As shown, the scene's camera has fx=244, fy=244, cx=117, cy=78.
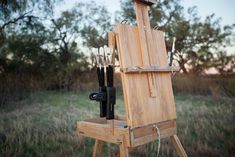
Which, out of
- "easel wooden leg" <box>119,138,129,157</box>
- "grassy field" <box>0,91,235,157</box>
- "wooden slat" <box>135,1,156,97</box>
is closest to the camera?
"easel wooden leg" <box>119,138,129,157</box>

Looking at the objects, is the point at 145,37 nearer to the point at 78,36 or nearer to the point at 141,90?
the point at 141,90

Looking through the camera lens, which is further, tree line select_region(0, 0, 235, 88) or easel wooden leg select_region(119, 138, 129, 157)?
tree line select_region(0, 0, 235, 88)

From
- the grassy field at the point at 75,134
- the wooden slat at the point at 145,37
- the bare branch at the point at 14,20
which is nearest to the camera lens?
the wooden slat at the point at 145,37

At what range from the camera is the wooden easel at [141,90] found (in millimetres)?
1512

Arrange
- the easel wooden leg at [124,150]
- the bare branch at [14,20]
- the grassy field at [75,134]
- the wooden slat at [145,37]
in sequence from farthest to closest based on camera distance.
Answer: the bare branch at [14,20] → the grassy field at [75,134] → the wooden slat at [145,37] → the easel wooden leg at [124,150]

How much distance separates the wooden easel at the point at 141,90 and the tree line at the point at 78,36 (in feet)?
17.3

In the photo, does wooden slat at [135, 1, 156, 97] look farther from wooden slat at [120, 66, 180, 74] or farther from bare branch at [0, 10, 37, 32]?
bare branch at [0, 10, 37, 32]

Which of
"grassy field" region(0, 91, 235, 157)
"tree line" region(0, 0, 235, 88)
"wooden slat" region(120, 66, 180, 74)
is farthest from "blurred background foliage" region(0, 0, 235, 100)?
"wooden slat" region(120, 66, 180, 74)

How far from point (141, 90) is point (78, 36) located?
7.68 meters

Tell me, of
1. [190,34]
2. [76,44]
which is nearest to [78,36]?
[76,44]

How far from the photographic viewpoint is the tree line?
7176 mm

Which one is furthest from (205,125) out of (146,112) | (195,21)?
(195,21)

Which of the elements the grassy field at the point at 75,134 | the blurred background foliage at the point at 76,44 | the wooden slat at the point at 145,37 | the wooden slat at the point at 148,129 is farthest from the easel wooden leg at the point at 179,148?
the blurred background foliage at the point at 76,44

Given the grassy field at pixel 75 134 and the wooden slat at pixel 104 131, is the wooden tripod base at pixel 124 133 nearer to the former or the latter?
the wooden slat at pixel 104 131
